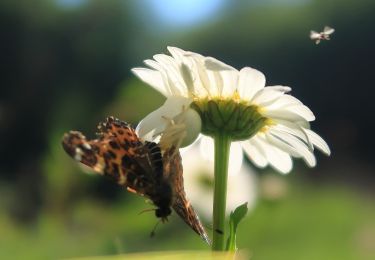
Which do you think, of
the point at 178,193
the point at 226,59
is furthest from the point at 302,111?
the point at 226,59

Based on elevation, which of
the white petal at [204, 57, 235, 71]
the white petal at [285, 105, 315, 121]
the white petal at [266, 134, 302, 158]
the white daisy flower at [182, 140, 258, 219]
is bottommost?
the white daisy flower at [182, 140, 258, 219]

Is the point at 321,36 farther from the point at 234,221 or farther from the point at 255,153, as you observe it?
the point at 234,221

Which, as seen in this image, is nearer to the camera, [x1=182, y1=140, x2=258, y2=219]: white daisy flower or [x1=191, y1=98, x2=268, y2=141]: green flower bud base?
[x1=191, y1=98, x2=268, y2=141]: green flower bud base

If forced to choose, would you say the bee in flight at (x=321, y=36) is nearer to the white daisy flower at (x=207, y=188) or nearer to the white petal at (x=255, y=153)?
the white petal at (x=255, y=153)

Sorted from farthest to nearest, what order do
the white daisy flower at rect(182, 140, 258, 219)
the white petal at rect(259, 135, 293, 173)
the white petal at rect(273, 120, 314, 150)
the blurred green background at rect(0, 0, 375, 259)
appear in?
1. the blurred green background at rect(0, 0, 375, 259)
2. the white daisy flower at rect(182, 140, 258, 219)
3. the white petal at rect(259, 135, 293, 173)
4. the white petal at rect(273, 120, 314, 150)

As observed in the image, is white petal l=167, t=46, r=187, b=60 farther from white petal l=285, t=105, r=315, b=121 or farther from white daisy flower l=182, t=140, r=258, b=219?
white daisy flower l=182, t=140, r=258, b=219

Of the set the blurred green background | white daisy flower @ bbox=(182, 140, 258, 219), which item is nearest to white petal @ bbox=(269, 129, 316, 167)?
white daisy flower @ bbox=(182, 140, 258, 219)

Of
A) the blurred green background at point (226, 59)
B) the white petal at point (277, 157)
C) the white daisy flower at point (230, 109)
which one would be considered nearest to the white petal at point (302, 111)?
the white daisy flower at point (230, 109)
